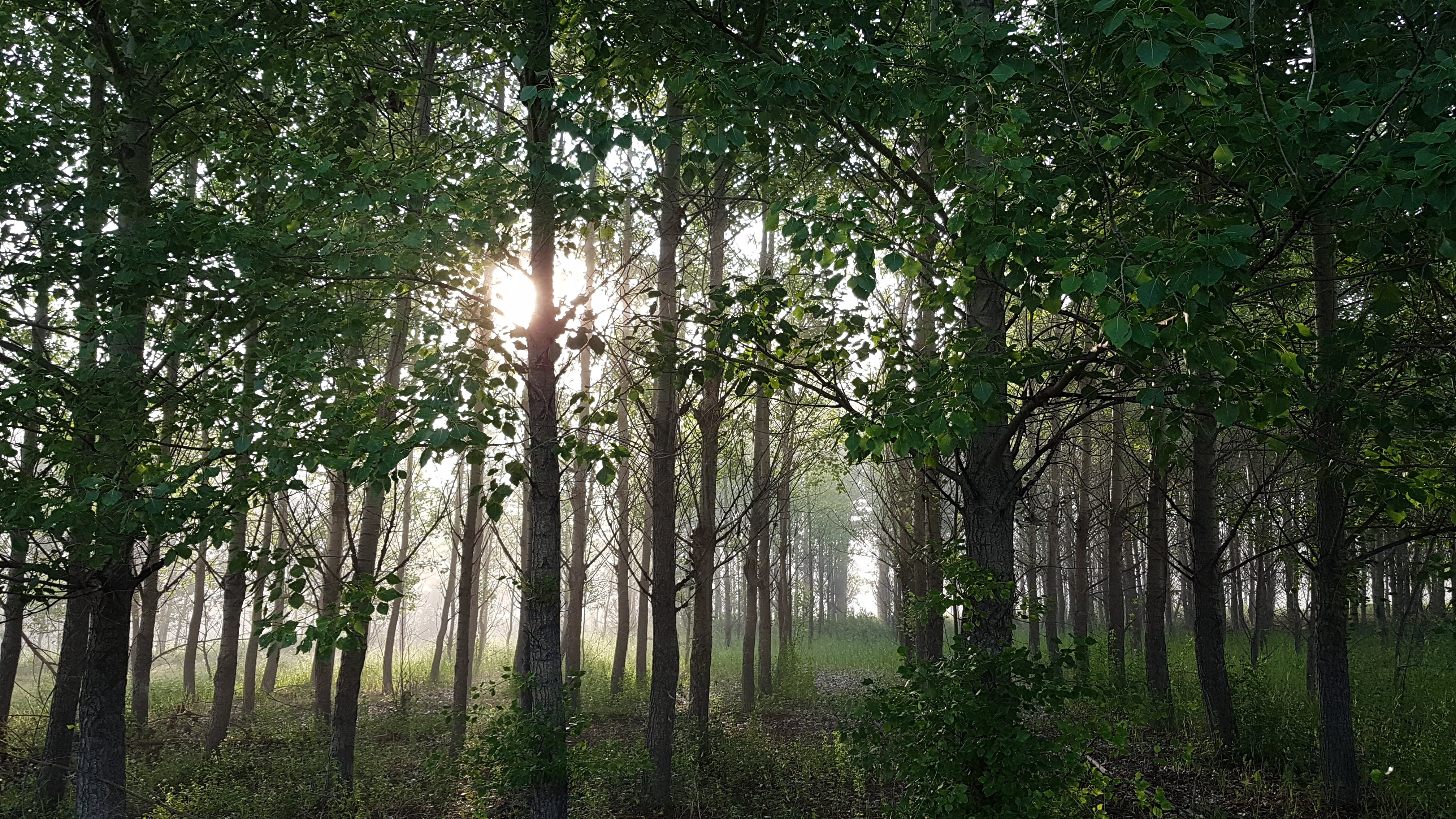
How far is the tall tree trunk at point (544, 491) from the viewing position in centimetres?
481

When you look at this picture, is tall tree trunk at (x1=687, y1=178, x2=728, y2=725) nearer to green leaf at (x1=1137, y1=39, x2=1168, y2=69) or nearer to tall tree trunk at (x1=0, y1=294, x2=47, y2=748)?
green leaf at (x1=1137, y1=39, x2=1168, y2=69)

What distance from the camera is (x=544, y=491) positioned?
5219 millimetres

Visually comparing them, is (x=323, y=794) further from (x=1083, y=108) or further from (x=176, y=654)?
(x=176, y=654)

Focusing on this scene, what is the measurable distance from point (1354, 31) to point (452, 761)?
28.4ft

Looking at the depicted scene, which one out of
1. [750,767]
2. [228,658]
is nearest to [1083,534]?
[750,767]

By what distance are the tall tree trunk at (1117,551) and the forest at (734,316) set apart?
242 centimetres

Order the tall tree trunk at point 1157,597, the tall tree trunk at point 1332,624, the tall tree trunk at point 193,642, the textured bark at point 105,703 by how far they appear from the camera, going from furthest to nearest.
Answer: the tall tree trunk at point 193,642, the tall tree trunk at point 1157,597, the tall tree trunk at point 1332,624, the textured bark at point 105,703

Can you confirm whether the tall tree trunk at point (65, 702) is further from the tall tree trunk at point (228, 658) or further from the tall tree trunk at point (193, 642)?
the tall tree trunk at point (193, 642)

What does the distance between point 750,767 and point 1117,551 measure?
7.90 metres

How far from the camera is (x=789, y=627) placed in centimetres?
1823

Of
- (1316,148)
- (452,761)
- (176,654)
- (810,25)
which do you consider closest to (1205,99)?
(1316,148)

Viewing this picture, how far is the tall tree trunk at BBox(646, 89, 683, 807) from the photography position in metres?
7.30

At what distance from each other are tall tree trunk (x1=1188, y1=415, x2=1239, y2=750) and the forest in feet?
0.17

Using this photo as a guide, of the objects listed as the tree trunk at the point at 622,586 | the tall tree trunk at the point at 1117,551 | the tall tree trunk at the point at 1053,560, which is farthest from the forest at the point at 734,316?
the tall tree trunk at the point at 1053,560
